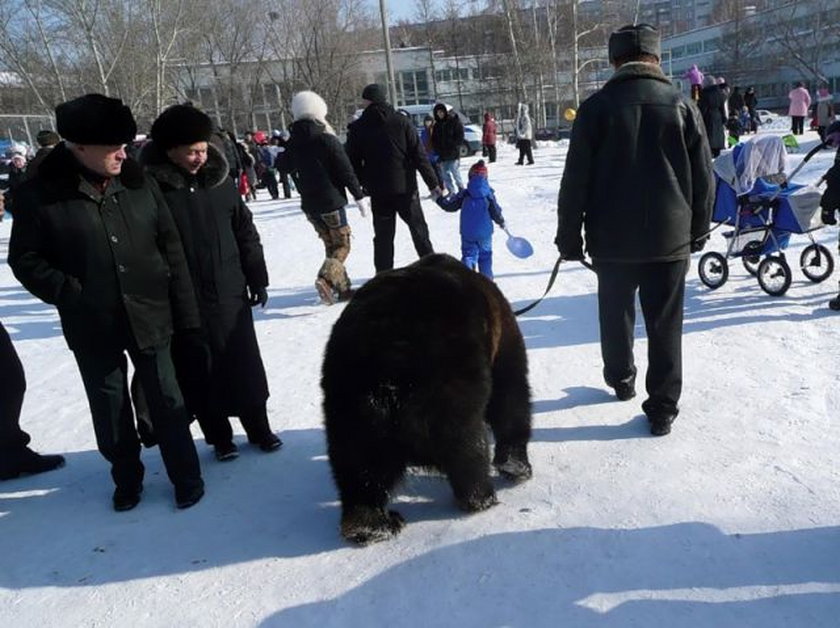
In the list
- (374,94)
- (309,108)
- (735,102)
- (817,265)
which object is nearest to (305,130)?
(309,108)

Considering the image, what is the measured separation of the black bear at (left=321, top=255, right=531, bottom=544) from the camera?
8.84ft

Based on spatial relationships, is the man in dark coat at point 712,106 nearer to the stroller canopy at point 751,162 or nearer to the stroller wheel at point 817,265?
the stroller canopy at point 751,162

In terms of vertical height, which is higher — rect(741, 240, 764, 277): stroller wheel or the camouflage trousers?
the camouflage trousers

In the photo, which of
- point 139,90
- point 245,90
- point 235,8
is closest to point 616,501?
point 139,90

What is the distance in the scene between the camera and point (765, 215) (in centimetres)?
609

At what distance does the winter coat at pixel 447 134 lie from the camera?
560 inches

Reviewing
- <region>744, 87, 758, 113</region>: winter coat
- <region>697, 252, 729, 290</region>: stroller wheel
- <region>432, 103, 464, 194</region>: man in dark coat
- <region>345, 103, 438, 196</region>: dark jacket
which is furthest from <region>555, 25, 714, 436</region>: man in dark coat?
<region>744, 87, 758, 113</region>: winter coat

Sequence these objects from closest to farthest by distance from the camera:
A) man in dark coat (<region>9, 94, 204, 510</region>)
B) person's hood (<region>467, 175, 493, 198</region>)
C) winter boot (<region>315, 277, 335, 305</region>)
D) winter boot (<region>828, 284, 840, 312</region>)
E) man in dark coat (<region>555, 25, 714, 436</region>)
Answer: man in dark coat (<region>9, 94, 204, 510</region>), man in dark coat (<region>555, 25, 714, 436</region>), winter boot (<region>828, 284, 840, 312</region>), person's hood (<region>467, 175, 493, 198</region>), winter boot (<region>315, 277, 335, 305</region>)

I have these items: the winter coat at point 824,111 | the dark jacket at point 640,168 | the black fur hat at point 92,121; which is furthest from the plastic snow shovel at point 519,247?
the winter coat at point 824,111

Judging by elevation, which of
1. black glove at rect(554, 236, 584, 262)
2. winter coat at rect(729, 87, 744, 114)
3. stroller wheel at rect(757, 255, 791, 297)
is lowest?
stroller wheel at rect(757, 255, 791, 297)

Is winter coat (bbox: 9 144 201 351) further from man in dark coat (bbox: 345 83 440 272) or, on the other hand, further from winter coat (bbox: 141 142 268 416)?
man in dark coat (bbox: 345 83 440 272)

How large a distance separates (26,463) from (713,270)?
19.6ft

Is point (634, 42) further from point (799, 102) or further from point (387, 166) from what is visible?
point (799, 102)

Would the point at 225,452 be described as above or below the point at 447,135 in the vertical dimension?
below
